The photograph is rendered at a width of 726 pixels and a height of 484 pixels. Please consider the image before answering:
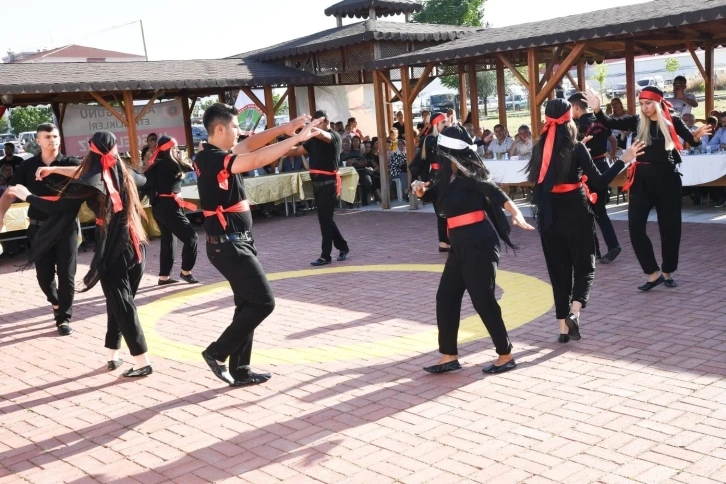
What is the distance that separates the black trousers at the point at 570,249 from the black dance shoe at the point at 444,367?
1.03 meters

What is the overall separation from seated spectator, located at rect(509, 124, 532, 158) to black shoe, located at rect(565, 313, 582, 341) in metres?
8.47

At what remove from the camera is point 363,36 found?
55.3ft

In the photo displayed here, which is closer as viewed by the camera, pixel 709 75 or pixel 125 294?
pixel 125 294

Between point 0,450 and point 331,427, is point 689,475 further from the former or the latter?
point 0,450

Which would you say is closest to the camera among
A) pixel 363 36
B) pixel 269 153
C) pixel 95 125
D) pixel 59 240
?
pixel 269 153

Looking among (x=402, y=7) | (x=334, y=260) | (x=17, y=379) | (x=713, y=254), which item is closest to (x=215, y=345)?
(x=17, y=379)

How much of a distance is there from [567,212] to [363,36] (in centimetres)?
1147

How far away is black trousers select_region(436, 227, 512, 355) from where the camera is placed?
5418 mm

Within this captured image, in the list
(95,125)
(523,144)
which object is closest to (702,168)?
(523,144)

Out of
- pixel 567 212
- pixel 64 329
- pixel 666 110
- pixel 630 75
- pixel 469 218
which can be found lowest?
pixel 64 329

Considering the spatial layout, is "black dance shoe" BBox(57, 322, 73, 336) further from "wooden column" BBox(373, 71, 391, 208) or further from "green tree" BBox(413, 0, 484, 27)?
"green tree" BBox(413, 0, 484, 27)

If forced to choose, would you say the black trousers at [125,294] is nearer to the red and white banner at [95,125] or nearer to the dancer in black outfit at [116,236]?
the dancer in black outfit at [116,236]

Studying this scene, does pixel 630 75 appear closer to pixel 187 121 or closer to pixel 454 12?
pixel 187 121

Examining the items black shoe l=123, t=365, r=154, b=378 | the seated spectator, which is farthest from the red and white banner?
black shoe l=123, t=365, r=154, b=378
